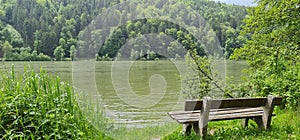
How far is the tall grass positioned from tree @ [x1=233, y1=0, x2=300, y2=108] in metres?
3.80

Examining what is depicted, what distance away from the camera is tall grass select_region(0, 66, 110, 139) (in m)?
2.75

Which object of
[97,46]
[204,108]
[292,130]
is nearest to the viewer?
[204,108]

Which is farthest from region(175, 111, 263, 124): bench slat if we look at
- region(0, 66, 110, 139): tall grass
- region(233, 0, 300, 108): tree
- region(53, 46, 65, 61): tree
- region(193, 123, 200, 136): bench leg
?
region(53, 46, 65, 61): tree

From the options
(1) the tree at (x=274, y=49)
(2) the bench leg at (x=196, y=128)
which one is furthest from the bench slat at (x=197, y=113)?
(1) the tree at (x=274, y=49)

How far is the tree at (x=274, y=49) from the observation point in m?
5.44

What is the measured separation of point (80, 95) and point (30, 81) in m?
1.41

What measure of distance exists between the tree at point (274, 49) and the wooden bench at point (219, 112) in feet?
4.54

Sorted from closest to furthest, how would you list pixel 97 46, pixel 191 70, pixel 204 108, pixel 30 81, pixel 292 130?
1. pixel 30 81
2. pixel 204 108
3. pixel 292 130
4. pixel 97 46
5. pixel 191 70

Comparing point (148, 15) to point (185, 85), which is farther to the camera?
point (185, 85)

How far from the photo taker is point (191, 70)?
21.9 feet

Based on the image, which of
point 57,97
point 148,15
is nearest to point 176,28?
point 148,15

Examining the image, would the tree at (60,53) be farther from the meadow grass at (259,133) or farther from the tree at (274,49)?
the meadow grass at (259,133)

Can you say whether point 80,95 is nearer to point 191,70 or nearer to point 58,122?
point 58,122

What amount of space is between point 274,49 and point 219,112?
3341mm
